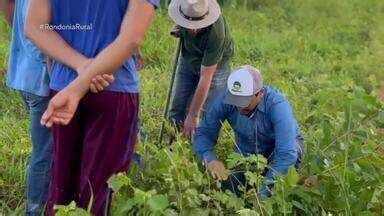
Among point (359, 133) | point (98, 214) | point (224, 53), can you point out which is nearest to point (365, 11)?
point (224, 53)

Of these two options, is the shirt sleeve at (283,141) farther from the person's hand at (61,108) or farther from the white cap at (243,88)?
the person's hand at (61,108)

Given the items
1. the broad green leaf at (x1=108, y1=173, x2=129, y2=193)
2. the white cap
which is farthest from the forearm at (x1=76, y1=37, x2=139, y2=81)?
the white cap

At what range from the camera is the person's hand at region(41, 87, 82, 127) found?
2340 millimetres

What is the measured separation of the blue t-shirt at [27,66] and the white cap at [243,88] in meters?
0.81

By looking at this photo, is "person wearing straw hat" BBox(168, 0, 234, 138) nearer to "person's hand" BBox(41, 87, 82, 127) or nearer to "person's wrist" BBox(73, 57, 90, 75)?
"person's wrist" BBox(73, 57, 90, 75)

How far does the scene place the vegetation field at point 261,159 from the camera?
293 centimetres

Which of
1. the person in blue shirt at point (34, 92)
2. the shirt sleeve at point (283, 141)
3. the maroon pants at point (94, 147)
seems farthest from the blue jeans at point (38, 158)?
the shirt sleeve at point (283, 141)

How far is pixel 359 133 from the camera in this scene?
317 centimetres

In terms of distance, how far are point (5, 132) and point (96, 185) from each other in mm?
1804

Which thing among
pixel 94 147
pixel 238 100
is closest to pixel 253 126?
pixel 238 100

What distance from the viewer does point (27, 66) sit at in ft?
9.81

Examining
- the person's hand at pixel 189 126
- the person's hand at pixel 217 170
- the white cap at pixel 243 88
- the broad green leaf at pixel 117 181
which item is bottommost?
the person's hand at pixel 217 170

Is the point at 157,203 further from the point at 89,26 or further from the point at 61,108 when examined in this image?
the point at 89,26

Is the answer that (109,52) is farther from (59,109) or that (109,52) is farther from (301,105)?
(301,105)
